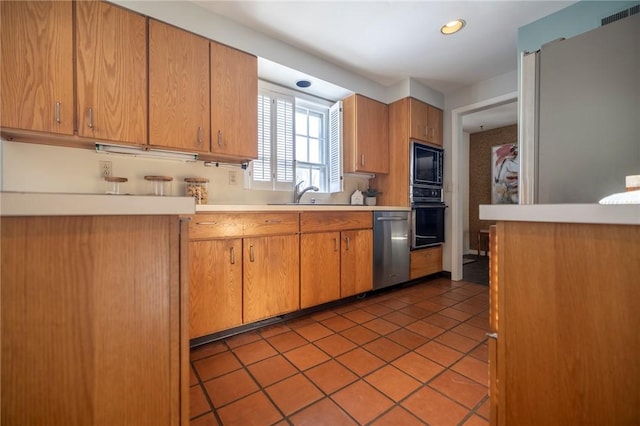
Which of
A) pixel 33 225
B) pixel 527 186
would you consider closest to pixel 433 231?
pixel 527 186

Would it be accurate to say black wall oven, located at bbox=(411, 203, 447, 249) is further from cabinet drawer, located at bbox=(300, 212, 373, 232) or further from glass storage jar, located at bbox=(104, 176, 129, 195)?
glass storage jar, located at bbox=(104, 176, 129, 195)

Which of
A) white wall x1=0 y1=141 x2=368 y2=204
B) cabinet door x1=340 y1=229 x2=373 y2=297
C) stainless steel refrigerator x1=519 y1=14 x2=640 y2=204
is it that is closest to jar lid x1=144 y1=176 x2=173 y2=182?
white wall x1=0 y1=141 x2=368 y2=204

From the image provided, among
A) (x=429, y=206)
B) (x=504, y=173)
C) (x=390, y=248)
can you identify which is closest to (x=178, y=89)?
(x=390, y=248)

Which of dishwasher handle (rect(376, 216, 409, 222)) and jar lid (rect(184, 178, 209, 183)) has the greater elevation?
jar lid (rect(184, 178, 209, 183))

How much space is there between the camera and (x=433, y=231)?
3227 millimetres

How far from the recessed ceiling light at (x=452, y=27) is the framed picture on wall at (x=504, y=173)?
325 centimetres

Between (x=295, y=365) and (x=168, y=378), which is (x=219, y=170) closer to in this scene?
(x=295, y=365)

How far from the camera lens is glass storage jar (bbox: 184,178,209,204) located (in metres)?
2.02

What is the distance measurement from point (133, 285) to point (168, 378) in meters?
0.25

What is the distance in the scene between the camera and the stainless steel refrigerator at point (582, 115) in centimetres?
100

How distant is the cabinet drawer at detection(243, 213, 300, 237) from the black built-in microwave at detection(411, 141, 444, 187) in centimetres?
172

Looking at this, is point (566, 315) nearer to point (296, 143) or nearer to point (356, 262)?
point (356, 262)

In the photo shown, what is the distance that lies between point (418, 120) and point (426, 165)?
0.56 m

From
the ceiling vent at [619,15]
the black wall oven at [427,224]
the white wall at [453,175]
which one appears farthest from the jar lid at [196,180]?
the white wall at [453,175]
